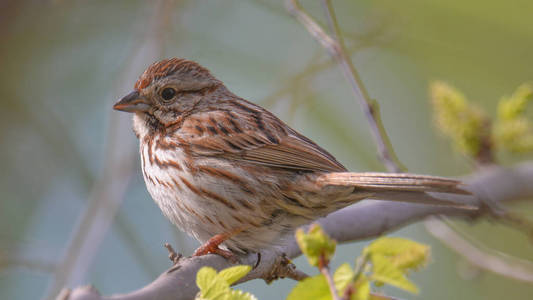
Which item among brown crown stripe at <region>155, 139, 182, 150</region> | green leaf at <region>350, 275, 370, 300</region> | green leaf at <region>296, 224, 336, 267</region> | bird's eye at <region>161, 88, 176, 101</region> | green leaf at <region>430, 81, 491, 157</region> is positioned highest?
bird's eye at <region>161, 88, 176, 101</region>

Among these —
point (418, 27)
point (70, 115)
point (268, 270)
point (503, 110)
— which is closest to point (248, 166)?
point (268, 270)

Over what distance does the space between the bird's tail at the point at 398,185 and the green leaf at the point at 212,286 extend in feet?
3.32

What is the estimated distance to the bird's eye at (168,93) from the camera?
11.5ft

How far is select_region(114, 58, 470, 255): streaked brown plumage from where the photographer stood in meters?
3.07

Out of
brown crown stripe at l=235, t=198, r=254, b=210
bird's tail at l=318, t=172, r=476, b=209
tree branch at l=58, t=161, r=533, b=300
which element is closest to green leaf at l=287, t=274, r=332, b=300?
tree branch at l=58, t=161, r=533, b=300

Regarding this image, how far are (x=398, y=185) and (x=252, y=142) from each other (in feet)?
3.08

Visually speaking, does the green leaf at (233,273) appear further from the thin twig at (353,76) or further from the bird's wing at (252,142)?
A: the thin twig at (353,76)

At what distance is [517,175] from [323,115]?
2024mm

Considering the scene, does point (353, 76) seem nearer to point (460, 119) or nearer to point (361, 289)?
point (460, 119)

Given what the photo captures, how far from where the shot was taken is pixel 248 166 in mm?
3205

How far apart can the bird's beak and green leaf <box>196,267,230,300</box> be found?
1811 millimetres

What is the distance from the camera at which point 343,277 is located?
5.07ft

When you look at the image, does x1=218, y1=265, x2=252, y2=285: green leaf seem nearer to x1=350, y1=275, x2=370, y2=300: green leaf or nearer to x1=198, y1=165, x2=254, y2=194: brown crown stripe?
x1=350, y1=275, x2=370, y2=300: green leaf

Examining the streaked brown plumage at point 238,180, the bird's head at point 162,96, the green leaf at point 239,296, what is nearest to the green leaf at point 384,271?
the green leaf at point 239,296
